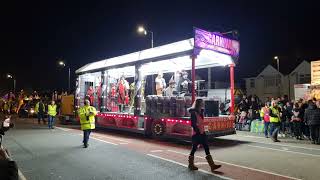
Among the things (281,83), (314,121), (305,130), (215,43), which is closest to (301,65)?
(281,83)

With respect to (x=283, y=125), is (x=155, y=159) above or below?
below

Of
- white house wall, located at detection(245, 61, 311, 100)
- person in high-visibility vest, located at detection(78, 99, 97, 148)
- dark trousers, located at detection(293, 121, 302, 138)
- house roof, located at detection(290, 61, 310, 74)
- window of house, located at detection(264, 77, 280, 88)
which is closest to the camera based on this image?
person in high-visibility vest, located at detection(78, 99, 97, 148)

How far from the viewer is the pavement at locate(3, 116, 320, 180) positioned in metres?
8.63

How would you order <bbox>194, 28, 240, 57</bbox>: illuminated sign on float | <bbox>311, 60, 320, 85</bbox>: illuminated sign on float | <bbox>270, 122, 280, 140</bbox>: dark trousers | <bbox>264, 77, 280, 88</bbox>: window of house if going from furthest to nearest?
1. <bbox>264, 77, 280, 88</bbox>: window of house
2. <bbox>311, 60, 320, 85</bbox>: illuminated sign on float
3. <bbox>270, 122, 280, 140</bbox>: dark trousers
4. <bbox>194, 28, 240, 57</bbox>: illuminated sign on float

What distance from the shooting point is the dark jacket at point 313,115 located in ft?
→ 47.1

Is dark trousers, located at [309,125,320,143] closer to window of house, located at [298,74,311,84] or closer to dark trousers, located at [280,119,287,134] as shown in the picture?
dark trousers, located at [280,119,287,134]

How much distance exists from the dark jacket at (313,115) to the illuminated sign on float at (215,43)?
371 centimetres

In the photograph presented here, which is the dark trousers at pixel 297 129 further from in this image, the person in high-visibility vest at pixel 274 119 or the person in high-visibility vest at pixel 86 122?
the person in high-visibility vest at pixel 86 122

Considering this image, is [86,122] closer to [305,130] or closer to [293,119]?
[293,119]

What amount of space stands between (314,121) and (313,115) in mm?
238

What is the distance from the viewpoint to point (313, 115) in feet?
47.4

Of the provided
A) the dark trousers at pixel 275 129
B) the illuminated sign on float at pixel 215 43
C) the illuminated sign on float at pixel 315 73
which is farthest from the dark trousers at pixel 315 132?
the illuminated sign on float at pixel 315 73

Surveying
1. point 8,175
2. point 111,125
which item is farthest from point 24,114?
point 8,175

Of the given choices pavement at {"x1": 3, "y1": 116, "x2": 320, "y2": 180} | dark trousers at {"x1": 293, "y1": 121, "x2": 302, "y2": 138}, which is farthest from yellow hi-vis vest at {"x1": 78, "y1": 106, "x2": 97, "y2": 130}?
dark trousers at {"x1": 293, "y1": 121, "x2": 302, "y2": 138}
